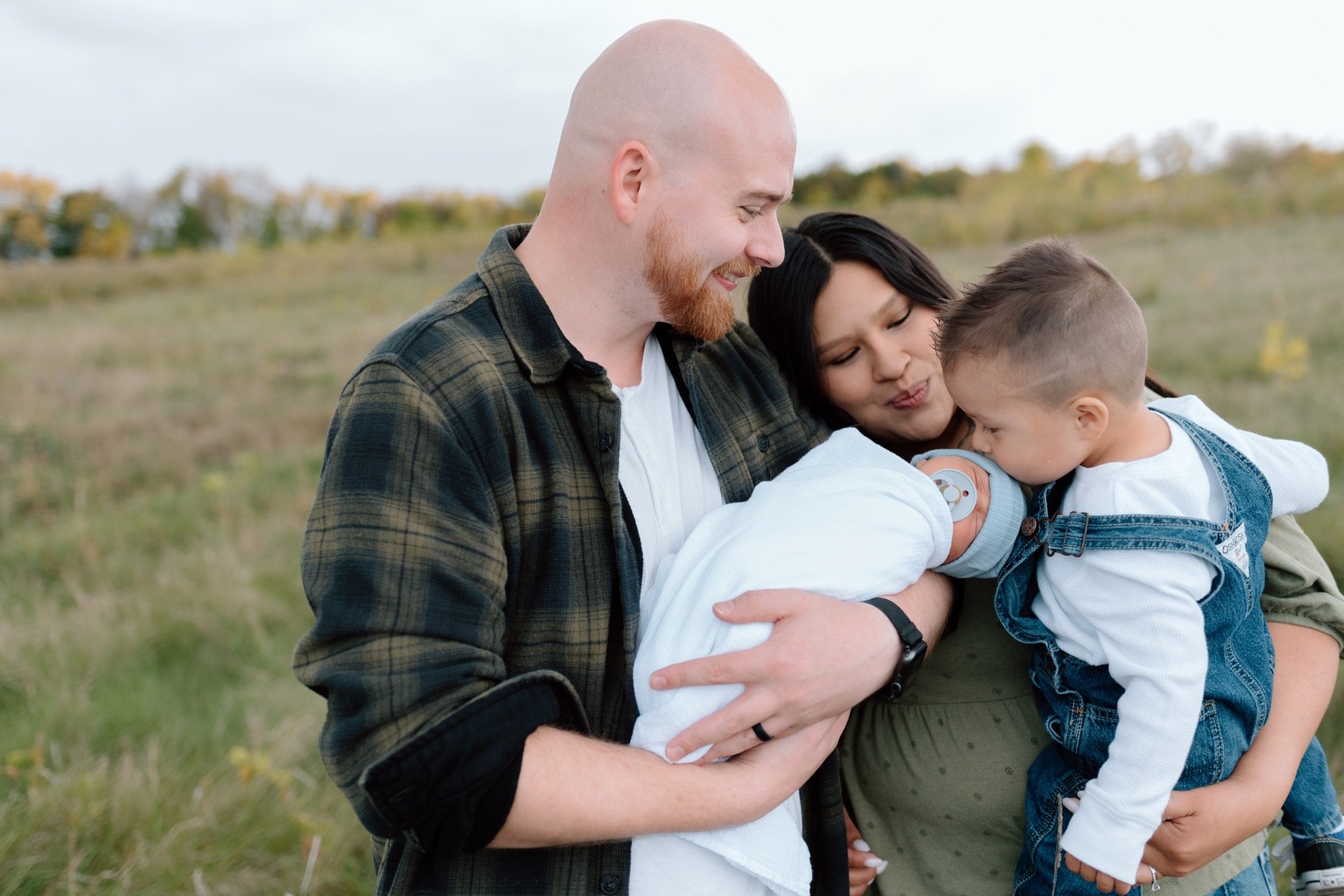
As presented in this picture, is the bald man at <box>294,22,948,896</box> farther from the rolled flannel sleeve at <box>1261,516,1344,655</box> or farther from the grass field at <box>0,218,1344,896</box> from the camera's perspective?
the grass field at <box>0,218,1344,896</box>

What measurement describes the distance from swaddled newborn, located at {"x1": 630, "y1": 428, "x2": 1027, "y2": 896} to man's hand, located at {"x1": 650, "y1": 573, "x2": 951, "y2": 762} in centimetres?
3

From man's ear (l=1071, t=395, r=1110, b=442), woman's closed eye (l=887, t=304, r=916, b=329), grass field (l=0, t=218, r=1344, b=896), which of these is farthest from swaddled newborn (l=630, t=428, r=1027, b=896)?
grass field (l=0, t=218, r=1344, b=896)

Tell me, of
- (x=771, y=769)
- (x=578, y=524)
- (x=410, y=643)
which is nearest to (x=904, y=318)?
(x=578, y=524)

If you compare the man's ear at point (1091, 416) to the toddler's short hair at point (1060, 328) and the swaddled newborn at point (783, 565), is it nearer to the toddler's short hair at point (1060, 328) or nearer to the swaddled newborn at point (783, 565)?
the toddler's short hair at point (1060, 328)

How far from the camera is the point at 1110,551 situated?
1.47 meters

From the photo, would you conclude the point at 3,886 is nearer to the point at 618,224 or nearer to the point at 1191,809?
the point at 618,224

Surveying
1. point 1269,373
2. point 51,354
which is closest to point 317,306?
point 51,354

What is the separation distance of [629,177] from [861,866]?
1.44 meters

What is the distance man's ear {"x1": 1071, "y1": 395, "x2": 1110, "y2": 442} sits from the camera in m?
1.50

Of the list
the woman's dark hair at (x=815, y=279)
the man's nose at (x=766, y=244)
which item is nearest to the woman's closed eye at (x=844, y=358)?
the woman's dark hair at (x=815, y=279)

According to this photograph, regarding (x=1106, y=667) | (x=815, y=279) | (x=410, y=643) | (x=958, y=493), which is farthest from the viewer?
(x=815, y=279)

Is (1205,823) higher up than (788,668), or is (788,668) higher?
(788,668)

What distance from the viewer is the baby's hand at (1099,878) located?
146cm

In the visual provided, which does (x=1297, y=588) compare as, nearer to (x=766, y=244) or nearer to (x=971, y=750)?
(x=971, y=750)
